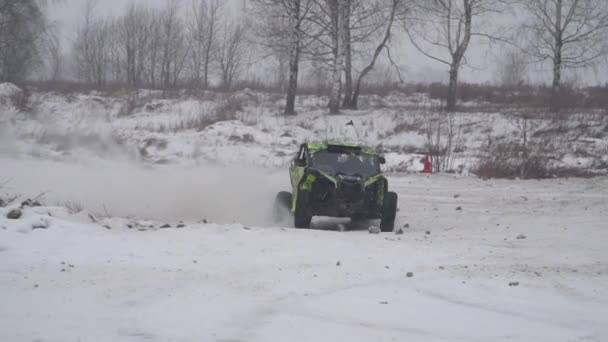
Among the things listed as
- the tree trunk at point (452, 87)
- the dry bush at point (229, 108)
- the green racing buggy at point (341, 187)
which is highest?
the tree trunk at point (452, 87)

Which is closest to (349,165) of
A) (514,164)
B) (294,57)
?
(514,164)

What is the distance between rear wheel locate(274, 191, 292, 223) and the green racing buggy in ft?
0.85

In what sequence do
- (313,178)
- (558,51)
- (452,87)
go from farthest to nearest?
(558,51), (452,87), (313,178)

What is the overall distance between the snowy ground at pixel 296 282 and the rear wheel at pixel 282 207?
7.34 ft

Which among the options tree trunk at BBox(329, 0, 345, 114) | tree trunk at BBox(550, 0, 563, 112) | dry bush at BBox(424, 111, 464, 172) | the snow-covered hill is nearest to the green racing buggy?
dry bush at BBox(424, 111, 464, 172)

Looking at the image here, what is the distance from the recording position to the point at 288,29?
28516 mm

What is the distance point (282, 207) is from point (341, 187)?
73.6 inches

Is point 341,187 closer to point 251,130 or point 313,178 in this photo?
point 313,178

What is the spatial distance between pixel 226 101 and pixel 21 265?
25904mm

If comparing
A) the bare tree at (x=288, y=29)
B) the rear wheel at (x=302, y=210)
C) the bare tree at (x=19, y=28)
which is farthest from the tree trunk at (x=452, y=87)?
the rear wheel at (x=302, y=210)

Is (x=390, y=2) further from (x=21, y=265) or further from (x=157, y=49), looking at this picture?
(x=157, y=49)

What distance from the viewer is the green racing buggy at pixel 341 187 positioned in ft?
32.9

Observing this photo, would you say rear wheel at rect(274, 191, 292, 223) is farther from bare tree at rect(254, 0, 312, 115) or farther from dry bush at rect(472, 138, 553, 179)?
bare tree at rect(254, 0, 312, 115)

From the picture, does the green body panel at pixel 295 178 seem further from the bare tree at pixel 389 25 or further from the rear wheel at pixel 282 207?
the bare tree at pixel 389 25
